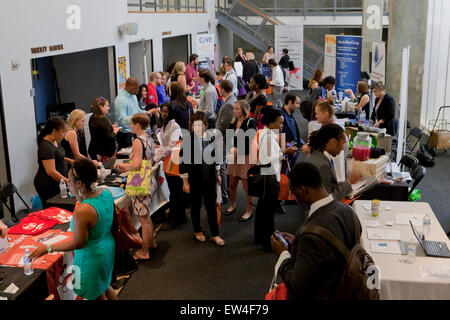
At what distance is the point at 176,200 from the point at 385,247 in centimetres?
287

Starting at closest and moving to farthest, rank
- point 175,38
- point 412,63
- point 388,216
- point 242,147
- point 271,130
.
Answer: point 388,216
point 271,130
point 242,147
point 412,63
point 175,38

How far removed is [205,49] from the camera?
43.5 feet

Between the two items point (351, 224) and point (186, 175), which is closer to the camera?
Answer: point (351, 224)

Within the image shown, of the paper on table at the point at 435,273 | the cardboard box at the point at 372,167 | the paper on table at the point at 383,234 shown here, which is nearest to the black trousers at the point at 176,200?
the cardboard box at the point at 372,167

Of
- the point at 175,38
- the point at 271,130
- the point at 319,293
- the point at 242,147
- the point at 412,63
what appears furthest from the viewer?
the point at 175,38

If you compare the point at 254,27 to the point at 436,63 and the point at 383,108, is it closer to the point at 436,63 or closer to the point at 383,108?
the point at 436,63

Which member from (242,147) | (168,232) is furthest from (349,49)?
(168,232)

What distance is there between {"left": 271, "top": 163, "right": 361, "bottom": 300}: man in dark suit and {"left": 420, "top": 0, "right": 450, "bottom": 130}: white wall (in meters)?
9.07

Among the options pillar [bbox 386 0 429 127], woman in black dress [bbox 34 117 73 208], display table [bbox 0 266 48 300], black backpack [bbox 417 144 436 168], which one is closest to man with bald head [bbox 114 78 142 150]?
woman in black dress [bbox 34 117 73 208]

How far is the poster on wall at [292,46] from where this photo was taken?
15.9 m

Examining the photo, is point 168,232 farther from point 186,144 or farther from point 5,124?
point 5,124

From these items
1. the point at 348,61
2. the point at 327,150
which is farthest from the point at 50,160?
the point at 348,61

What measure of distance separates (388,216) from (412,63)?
267 inches

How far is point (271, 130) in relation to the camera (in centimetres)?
513
